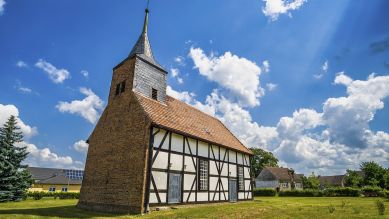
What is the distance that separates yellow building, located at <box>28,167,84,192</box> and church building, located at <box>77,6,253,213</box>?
1641 inches

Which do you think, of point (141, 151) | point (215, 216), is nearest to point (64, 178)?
point (141, 151)

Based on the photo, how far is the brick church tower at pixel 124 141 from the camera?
15453 millimetres

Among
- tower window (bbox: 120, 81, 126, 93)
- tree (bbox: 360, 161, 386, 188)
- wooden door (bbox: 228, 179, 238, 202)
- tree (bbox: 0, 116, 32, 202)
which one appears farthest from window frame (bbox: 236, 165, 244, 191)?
tree (bbox: 360, 161, 386, 188)

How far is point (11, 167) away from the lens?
29.1 m

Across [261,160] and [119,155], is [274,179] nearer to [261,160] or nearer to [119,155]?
[261,160]

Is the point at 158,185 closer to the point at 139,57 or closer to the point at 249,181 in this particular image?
the point at 139,57

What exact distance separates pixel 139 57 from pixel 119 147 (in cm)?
633

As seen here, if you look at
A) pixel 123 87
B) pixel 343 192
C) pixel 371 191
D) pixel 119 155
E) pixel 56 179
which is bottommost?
pixel 343 192

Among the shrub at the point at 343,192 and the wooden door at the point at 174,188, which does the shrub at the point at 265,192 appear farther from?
the wooden door at the point at 174,188

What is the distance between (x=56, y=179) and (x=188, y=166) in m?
48.3

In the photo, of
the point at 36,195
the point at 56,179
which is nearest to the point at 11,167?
the point at 36,195

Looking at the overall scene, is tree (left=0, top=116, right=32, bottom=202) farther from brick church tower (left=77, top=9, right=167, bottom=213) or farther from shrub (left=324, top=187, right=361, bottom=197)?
shrub (left=324, top=187, right=361, bottom=197)

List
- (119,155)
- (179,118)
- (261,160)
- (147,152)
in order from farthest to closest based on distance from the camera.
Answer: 1. (261,160)
2. (179,118)
3. (119,155)
4. (147,152)

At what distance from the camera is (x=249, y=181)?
2633cm
